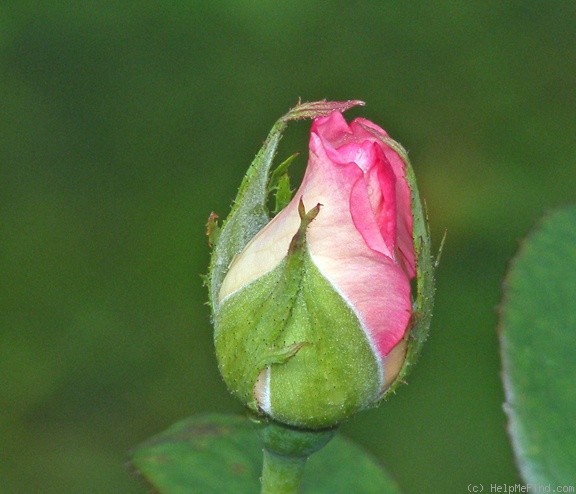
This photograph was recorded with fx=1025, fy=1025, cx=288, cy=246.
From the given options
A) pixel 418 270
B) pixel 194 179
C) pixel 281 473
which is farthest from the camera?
pixel 194 179

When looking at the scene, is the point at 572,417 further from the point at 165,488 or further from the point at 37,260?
the point at 37,260

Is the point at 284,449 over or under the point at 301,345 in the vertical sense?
under

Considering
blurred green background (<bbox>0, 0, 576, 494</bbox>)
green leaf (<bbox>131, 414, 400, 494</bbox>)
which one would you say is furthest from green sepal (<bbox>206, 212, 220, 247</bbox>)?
blurred green background (<bbox>0, 0, 576, 494</bbox>)

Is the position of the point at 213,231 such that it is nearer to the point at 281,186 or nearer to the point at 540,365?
the point at 281,186

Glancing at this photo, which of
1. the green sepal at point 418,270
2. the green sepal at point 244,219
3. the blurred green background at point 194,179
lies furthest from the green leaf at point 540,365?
the blurred green background at point 194,179

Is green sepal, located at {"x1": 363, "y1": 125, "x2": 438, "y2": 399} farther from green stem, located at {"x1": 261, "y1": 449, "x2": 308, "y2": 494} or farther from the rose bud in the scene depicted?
green stem, located at {"x1": 261, "y1": 449, "x2": 308, "y2": 494}

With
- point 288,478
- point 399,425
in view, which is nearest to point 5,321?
point 399,425

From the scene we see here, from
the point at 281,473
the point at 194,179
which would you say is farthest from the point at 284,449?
the point at 194,179

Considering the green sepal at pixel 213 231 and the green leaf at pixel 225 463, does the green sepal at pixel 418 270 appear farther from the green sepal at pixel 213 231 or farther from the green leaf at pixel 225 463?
the green leaf at pixel 225 463
